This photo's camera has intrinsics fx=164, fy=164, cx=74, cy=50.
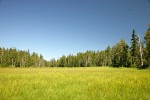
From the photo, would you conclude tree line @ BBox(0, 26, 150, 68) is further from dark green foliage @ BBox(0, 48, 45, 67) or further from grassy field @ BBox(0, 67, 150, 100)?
grassy field @ BBox(0, 67, 150, 100)

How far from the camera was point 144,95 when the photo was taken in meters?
8.63

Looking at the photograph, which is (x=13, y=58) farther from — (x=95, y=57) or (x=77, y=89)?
(x=77, y=89)

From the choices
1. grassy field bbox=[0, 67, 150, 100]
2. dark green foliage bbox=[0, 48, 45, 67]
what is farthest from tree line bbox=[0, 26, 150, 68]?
Answer: grassy field bbox=[0, 67, 150, 100]

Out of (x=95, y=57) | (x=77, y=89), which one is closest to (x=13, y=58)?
(x=95, y=57)

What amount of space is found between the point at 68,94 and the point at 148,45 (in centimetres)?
4428

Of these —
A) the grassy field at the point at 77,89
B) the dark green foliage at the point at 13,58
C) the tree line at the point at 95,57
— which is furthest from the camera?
the dark green foliage at the point at 13,58

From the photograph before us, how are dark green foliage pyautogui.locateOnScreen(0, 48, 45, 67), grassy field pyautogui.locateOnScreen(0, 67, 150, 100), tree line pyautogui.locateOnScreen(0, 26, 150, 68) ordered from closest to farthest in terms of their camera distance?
grassy field pyautogui.locateOnScreen(0, 67, 150, 100) < tree line pyautogui.locateOnScreen(0, 26, 150, 68) < dark green foliage pyautogui.locateOnScreen(0, 48, 45, 67)

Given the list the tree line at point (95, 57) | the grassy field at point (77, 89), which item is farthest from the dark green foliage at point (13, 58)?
the grassy field at point (77, 89)

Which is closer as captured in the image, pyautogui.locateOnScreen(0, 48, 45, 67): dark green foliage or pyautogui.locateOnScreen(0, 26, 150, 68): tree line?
pyautogui.locateOnScreen(0, 26, 150, 68): tree line

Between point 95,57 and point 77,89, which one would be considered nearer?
point 77,89

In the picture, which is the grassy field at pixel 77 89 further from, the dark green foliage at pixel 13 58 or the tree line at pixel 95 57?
the dark green foliage at pixel 13 58

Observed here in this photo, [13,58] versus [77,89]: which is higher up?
[13,58]

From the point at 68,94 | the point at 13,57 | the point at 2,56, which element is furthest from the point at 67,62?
the point at 68,94

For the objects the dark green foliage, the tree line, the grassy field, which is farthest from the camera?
the dark green foliage
